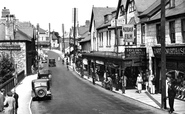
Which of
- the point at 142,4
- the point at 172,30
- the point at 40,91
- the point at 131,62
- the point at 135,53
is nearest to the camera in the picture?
the point at 172,30

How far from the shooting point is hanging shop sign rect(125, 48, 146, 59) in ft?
84.7

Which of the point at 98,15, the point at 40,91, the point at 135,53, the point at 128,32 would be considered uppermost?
the point at 98,15

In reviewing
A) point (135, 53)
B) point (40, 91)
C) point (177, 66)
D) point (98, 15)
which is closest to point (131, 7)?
point (135, 53)

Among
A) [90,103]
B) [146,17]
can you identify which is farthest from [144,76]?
[90,103]

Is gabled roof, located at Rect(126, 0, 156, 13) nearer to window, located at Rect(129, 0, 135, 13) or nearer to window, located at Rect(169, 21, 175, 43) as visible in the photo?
window, located at Rect(129, 0, 135, 13)

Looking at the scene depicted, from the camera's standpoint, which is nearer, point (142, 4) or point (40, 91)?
point (40, 91)

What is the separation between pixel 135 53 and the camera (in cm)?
2602

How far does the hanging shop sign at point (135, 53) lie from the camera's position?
25812 millimetres

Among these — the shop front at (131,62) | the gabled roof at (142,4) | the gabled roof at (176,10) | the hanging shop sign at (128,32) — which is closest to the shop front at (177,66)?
the gabled roof at (176,10)

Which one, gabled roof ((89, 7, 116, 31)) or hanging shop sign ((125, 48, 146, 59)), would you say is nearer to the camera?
hanging shop sign ((125, 48, 146, 59))

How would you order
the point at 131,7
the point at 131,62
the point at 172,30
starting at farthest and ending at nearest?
1. the point at 131,7
2. the point at 131,62
3. the point at 172,30

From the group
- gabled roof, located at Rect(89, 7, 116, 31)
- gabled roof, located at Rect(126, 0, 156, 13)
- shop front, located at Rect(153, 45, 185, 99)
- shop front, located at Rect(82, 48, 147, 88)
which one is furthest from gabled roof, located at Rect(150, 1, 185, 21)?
gabled roof, located at Rect(89, 7, 116, 31)

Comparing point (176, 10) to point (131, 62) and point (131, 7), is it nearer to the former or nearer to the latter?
point (131, 62)

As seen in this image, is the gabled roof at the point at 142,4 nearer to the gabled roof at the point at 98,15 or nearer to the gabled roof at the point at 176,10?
the gabled roof at the point at 176,10
